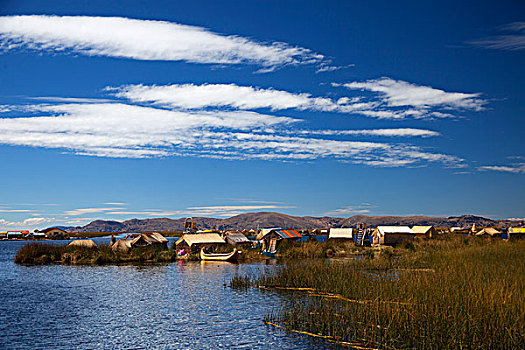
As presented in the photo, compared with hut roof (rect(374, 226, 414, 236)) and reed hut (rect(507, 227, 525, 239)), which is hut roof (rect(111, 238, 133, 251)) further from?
reed hut (rect(507, 227, 525, 239))

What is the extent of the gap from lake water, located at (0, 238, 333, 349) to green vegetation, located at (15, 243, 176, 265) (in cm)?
1299

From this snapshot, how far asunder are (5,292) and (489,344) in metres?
25.8

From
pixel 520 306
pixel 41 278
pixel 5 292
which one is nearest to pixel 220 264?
pixel 41 278

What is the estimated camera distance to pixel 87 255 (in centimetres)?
4650

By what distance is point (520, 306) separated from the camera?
40.7 feet

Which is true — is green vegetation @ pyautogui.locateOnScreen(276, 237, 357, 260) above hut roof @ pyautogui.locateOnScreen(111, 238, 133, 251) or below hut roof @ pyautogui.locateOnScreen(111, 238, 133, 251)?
below

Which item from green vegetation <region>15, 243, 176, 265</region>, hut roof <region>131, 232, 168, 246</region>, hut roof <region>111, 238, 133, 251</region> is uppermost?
hut roof <region>131, 232, 168, 246</region>

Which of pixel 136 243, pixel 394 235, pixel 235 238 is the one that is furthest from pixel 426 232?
pixel 136 243

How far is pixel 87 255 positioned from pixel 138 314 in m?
29.8

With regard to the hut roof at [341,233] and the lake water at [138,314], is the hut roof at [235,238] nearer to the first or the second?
the hut roof at [341,233]

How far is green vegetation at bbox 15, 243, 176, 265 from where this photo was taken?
45.8 metres

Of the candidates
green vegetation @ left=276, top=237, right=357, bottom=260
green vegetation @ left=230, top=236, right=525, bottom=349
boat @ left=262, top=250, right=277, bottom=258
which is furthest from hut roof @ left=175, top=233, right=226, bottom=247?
green vegetation @ left=230, top=236, right=525, bottom=349

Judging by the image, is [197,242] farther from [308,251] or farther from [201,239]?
[308,251]

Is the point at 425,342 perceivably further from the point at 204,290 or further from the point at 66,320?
the point at 204,290
